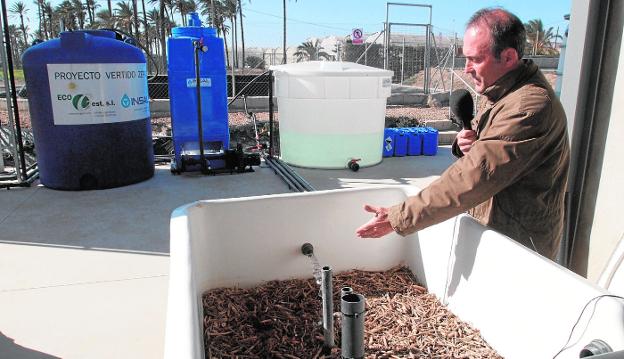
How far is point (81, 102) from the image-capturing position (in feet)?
14.4

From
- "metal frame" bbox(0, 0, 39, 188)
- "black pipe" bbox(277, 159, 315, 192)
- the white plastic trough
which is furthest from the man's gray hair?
"metal frame" bbox(0, 0, 39, 188)

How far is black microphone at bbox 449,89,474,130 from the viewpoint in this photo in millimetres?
1908

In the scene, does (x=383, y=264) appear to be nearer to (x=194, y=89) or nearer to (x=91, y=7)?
(x=194, y=89)

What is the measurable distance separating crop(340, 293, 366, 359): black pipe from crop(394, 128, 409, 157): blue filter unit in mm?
5281

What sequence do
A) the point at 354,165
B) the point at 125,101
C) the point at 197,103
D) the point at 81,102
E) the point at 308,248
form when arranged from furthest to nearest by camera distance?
the point at 354,165, the point at 197,103, the point at 125,101, the point at 81,102, the point at 308,248

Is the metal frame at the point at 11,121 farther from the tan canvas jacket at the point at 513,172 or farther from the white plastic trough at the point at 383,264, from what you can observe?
the tan canvas jacket at the point at 513,172

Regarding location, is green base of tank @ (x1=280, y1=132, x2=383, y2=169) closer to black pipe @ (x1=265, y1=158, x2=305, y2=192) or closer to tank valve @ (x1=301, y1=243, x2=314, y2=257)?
black pipe @ (x1=265, y1=158, x2=305, y2=192)

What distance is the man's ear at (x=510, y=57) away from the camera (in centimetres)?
155

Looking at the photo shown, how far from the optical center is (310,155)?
5.56 metres

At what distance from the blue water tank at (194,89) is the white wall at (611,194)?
3.87m

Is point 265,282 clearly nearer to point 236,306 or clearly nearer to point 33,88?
point 236,306

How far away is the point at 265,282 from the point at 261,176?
3243 mm

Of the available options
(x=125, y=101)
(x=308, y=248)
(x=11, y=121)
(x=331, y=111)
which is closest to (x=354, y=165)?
(x=331, y=111)

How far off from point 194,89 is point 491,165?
437 centimetres
